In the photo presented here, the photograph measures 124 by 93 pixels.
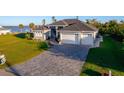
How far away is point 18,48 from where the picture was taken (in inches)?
1035

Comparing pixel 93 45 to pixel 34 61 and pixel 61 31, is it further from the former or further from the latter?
pixel 34 61

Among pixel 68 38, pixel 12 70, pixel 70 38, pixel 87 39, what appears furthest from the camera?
pixel 68 38

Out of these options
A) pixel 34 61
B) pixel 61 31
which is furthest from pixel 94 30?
pixel 34 61

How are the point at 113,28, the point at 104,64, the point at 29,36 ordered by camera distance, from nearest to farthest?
the point at 104,64, the point at 29,36, the point at 113,28

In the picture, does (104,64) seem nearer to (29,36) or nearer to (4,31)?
(4,31)

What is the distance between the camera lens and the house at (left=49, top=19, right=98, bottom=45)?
32.7 metres

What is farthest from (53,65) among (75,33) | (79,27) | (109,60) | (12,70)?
(79,27)

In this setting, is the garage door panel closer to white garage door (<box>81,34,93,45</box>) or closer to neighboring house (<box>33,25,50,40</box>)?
white garage door (<box>81,34,93,45</box>)

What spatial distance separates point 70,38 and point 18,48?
32.0 ft

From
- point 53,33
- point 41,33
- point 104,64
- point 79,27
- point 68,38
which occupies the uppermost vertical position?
point 79,27

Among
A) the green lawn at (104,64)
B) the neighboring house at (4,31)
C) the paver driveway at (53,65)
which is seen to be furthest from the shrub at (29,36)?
the green lawn at (104,64)

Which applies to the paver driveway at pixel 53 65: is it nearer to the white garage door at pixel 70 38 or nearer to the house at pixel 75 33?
the house at pixel 75 33
